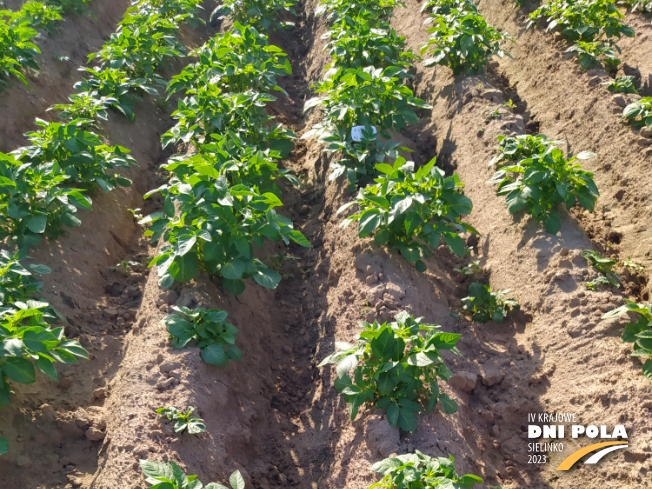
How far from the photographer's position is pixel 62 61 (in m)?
6.19

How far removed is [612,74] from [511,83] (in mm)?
1028

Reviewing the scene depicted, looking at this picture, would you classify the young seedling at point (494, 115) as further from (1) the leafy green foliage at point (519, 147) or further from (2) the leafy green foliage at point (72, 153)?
(2) the leafy green foliage at point (72, 153)

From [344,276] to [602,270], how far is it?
1.78 meters

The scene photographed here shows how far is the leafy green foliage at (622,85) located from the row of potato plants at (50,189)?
14.7 ft

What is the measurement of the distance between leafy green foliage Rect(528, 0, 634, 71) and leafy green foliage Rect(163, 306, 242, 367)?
4226mm

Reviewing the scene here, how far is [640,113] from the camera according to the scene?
3.86 metres

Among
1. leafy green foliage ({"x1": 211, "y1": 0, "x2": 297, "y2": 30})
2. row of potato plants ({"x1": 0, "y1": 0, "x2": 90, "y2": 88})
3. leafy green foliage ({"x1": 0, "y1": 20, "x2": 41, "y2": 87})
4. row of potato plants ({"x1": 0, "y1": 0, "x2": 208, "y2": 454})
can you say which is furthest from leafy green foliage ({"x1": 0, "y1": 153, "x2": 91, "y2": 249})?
leafy green foliage ({"x1": 211, "y1": 0, "x2": 297, "y2": 30})

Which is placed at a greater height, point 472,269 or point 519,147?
point 519,147

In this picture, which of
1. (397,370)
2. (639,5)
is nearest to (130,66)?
(397,370)

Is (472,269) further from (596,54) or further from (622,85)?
(596,54)

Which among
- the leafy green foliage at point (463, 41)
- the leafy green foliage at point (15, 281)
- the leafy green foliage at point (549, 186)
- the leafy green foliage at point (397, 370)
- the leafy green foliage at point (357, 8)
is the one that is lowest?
the leafy green foliage at point (397, 370)

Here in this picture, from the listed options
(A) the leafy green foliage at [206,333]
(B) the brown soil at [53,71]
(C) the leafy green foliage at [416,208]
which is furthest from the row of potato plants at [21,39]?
(C) the leafy green foliage at [416,208]

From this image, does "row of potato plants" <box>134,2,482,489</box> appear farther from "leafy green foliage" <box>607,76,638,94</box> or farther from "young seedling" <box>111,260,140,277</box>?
"leafy green foliage" <box>607,76,638,94</box>

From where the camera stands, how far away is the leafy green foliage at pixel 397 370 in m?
2.44
